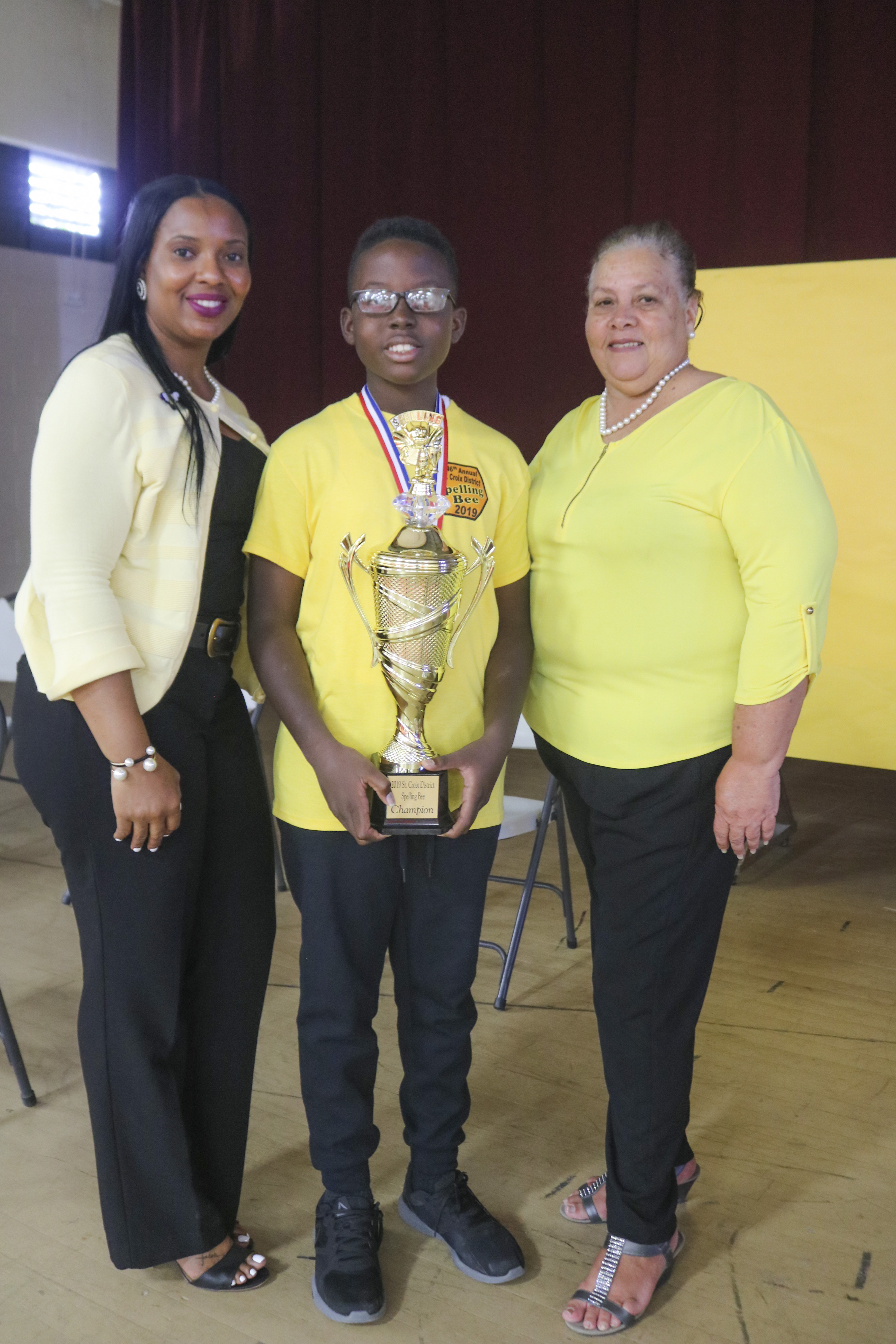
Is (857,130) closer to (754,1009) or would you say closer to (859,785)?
(859,785)

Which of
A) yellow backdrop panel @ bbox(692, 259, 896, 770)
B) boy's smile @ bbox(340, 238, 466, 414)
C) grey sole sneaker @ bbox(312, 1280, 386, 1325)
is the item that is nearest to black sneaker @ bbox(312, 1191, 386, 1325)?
grey sole sneaker @ bbox(312, 1280, 386, 1325)

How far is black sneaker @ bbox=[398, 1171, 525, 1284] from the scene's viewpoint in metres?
1.85

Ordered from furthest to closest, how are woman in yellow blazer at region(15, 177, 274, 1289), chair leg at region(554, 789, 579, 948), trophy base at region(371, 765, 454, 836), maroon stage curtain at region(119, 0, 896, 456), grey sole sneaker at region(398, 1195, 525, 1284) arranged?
maroon stage curtain at region(119, 0, 896, 456), chair leg at region(554, 789, 579, 948), grey sole sneaker at region(398, 1195, 525, 1284), trophy base at region(371, 765, 454, 836), woman in yellow blazer at region(15, 177, 274, 1289)

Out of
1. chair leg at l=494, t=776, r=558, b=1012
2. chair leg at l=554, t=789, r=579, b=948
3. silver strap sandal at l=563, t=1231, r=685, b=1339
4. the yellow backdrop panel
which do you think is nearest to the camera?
silver strap sandal at l=563, t=1231, r=685, b=1339

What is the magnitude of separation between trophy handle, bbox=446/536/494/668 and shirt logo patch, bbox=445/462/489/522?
0.05m

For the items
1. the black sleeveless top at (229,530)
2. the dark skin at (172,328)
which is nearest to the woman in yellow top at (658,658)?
the black sleeveless top at (229,530)

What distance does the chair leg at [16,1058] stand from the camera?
2.35 m

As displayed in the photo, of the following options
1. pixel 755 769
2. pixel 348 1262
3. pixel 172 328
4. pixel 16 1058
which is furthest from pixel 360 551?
pixel 16 1058

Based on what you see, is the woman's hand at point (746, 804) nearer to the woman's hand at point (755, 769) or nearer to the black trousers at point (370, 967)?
the woman's hand at point (755, 769)

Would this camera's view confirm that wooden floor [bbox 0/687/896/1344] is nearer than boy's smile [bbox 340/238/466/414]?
No

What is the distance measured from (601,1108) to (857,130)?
3.82 m

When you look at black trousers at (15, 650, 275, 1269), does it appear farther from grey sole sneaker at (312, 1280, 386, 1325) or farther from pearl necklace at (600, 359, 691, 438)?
pearl necklace at (600, 359, 691, 438)

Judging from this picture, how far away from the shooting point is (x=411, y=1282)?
6.04 feet

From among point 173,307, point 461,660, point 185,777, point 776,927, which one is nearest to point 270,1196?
point 185,777
